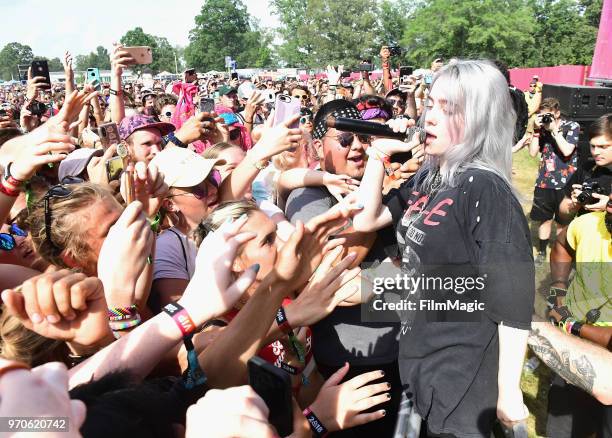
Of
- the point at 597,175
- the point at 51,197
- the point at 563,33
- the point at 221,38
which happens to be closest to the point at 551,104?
the point at 597,175

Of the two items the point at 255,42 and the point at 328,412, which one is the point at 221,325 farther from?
the point at 255,42

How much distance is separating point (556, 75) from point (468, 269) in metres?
31.4

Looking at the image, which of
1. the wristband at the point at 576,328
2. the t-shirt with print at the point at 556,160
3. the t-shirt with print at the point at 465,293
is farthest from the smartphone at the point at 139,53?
the t-shirt with print at the point at 556,160

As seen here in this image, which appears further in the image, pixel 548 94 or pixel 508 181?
pixel 548 94

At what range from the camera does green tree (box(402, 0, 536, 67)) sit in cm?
4112

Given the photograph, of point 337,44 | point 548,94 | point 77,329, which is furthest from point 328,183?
point 337,44

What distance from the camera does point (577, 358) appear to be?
1.71 metres

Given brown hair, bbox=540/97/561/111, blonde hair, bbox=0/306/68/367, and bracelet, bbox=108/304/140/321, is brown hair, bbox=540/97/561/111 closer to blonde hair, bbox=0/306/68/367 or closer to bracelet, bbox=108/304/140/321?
bracelet, bbox=108/304/140/321

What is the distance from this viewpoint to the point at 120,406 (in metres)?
0.88

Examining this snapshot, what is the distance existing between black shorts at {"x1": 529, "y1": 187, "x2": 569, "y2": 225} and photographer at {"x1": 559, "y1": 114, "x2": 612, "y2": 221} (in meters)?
0.99

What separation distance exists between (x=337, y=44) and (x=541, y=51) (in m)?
32.5

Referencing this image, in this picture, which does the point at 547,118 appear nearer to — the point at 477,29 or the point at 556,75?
the point at 556,75

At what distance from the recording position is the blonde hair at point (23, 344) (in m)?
1.29

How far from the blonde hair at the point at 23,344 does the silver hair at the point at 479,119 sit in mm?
1429
